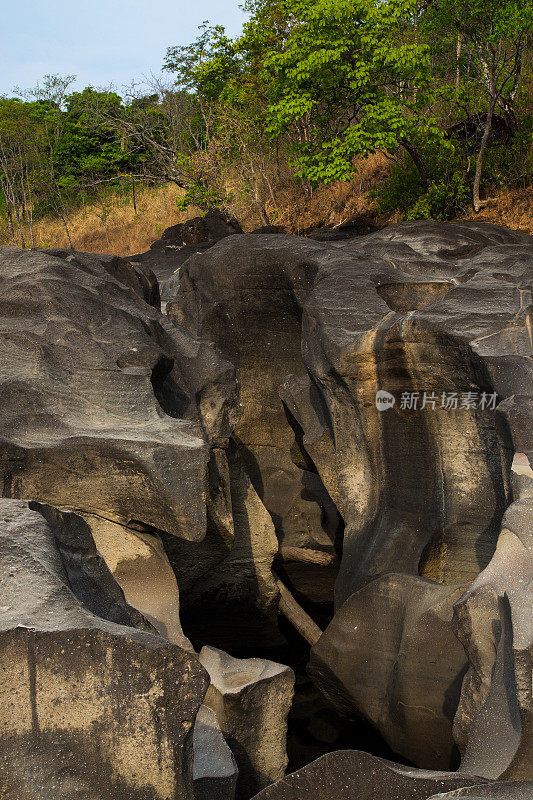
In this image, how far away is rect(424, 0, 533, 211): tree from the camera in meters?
14.0

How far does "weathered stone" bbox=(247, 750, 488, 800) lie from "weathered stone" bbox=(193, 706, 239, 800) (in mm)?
1001

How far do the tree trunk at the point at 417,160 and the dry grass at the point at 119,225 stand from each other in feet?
31.0

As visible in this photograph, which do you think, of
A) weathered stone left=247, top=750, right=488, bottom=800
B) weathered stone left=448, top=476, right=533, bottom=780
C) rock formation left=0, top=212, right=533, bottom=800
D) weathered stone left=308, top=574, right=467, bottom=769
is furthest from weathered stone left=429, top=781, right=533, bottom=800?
weathered stone left=308, top=574, right=467, bottom=769

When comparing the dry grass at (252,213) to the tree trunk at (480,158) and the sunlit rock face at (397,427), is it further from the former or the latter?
the sunlit rock face at (397,427)

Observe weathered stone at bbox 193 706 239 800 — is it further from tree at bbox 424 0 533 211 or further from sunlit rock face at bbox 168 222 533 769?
tree at bbox 424 0 533 211

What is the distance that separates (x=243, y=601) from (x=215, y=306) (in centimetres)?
385

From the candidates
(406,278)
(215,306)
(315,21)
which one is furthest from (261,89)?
(406,278)

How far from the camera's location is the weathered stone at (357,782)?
3363 millimetres

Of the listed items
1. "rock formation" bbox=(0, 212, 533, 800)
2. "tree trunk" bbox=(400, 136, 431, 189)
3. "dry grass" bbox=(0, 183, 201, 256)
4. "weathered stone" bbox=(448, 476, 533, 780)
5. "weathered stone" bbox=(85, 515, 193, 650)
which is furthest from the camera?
"dry grass" bbox=(0, 183, 201, 256)

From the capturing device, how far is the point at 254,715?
5820mm

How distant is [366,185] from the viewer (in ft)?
63.7

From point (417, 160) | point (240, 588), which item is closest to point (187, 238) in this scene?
point (417, 160)

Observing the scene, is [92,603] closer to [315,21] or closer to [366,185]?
[315,21]

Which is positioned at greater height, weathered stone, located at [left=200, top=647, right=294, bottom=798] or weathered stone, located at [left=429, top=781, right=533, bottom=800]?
weathered stone, located at [left=429, top=781, right=533, bottom=800]
